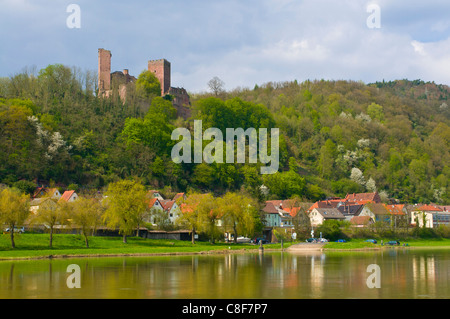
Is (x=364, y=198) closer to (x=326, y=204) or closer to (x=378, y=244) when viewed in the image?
(x=326, y=204)

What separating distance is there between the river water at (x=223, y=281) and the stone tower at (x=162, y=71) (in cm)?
11618

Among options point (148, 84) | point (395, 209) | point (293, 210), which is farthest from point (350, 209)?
A: point (148, 84)

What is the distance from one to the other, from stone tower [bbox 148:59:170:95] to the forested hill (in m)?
9.52

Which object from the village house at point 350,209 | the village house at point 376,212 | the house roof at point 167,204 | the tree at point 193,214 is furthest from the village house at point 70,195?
the village house at point 376,212

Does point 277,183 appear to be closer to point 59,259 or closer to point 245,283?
point 59,259

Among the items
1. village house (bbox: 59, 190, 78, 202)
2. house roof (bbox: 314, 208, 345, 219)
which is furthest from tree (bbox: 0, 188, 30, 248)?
house roof (bbox: 314, 208, 345, 219)

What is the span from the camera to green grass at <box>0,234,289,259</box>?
61.3m

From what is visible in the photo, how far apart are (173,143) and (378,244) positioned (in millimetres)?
57015

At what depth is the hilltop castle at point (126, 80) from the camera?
146375 millimetres

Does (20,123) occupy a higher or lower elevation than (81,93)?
lower

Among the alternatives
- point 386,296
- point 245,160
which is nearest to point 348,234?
point 245,160

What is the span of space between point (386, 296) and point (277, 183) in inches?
4085

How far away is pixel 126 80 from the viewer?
512 feet
